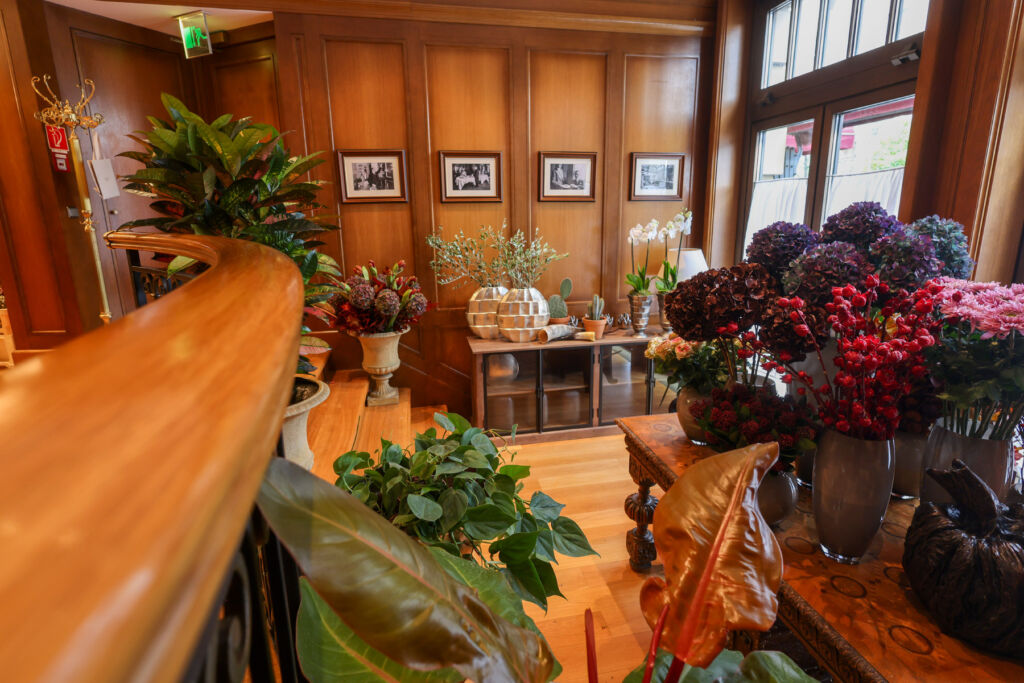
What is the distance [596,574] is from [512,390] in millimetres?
1629

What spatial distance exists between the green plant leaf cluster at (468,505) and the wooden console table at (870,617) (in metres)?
0.49

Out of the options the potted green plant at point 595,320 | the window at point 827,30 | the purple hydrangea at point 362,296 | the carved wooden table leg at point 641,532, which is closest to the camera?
the carved wooden table leg at point 641,532

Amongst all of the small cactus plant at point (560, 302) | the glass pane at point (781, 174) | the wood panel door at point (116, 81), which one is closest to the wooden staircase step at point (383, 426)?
the small cactus plant at point (560, 302)

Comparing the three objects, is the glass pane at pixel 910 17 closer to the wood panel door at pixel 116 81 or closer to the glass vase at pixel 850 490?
the glass vase at pixel 850 490

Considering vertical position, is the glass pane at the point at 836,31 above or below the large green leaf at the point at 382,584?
above

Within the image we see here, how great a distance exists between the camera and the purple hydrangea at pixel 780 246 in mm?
1419

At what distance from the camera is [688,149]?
412 cm

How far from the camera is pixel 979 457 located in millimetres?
1068

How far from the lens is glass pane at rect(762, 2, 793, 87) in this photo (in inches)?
138

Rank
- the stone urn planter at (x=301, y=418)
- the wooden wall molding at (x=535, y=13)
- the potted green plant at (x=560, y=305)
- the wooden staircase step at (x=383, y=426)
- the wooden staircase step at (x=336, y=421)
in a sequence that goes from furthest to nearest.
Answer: the potted green plant at (x=560, y=305)
the wooden wall molding at (x=535, y=13)
the wooden staircase step at (x=383, y=426)
the wooden staircase step at (x=336, y=421)
the stone urn planter at (x=301, y=418)

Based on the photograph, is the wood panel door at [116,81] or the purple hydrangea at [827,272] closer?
the purple hydrangea at [827,272]

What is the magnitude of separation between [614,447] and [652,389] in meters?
0.59

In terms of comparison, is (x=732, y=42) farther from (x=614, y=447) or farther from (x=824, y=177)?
(x=614, y=447)

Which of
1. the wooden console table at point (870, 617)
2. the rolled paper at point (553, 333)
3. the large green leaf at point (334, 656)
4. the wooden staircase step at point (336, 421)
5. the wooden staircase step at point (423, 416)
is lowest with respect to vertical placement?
the wooden staircase step at point (423, 416)
